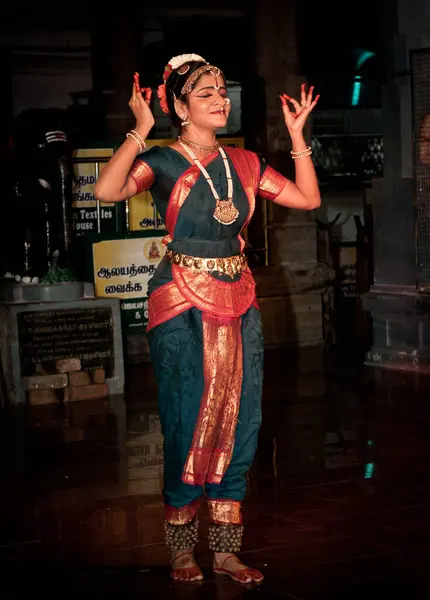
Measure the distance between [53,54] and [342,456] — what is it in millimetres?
10169

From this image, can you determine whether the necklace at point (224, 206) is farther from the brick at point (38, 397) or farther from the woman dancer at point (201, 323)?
the brick at point (38, 397)

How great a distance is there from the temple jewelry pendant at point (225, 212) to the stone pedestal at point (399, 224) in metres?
5.17

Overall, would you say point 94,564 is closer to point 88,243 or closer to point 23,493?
point 23,493

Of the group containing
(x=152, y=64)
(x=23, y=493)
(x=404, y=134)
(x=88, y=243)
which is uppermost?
(x=152, y=64)

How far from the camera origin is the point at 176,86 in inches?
182

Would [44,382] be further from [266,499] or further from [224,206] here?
[224,206]

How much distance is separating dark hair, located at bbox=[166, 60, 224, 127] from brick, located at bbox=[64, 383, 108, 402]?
4.56 m

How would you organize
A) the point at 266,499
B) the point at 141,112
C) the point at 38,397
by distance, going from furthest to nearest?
the point at 38,397
the point at 266,499
the point at 141,112

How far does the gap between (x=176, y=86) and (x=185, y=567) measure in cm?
189

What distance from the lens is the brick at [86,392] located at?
892cm

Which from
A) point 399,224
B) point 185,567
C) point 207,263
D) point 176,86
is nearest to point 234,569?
point 185,567

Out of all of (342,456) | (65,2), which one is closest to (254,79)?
(65,2)

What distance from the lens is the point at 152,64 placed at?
15.7 metres

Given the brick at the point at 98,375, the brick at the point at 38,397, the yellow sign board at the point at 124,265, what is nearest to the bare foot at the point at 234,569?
the brick at the point at 38,397
